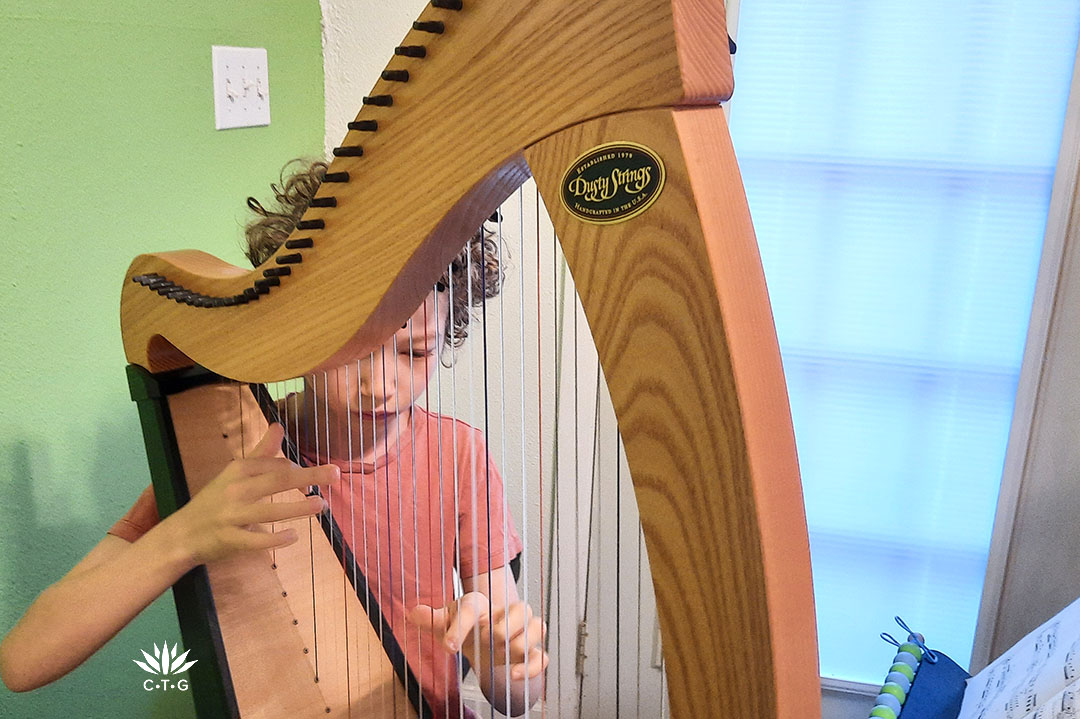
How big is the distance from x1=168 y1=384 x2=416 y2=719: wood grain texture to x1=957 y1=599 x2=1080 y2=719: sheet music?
70 cm

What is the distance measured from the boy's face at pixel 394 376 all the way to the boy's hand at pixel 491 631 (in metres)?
0.17

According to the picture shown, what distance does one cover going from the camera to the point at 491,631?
2.17ft

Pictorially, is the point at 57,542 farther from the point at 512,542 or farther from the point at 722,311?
the point at 722,311

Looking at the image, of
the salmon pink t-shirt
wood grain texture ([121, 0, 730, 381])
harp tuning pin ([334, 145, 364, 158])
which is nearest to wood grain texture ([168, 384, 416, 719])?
the salmon pink t-shirt

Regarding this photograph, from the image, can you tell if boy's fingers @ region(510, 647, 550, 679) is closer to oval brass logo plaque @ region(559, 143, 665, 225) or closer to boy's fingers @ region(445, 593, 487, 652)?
boy's fingers @ region(445, 593, 487, 652)

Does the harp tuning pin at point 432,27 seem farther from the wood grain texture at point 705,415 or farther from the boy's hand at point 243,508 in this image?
the boy's hand at point 243,508

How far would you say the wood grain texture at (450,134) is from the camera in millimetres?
Result: 342

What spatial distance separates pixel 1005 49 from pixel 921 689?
3.26ft

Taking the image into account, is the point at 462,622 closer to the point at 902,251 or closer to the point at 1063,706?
the point at 1063,706

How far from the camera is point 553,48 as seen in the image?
0.37 metres

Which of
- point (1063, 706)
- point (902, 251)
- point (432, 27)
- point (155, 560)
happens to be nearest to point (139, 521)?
point (155, 560)

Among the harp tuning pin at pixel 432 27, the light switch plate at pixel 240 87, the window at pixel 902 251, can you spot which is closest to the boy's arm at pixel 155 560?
the harp tuning pin at pixel 432 27

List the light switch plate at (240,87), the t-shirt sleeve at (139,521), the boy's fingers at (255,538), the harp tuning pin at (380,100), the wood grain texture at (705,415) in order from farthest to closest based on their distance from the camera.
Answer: the light switch plate at (240,87) < the t-shirt sleeve at (139,521) < the boy's fingers at (255,538) < the harp tuning pin at (380,100) < the wood grain texture at (705,415)

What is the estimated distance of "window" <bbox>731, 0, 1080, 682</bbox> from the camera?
1.47 m
